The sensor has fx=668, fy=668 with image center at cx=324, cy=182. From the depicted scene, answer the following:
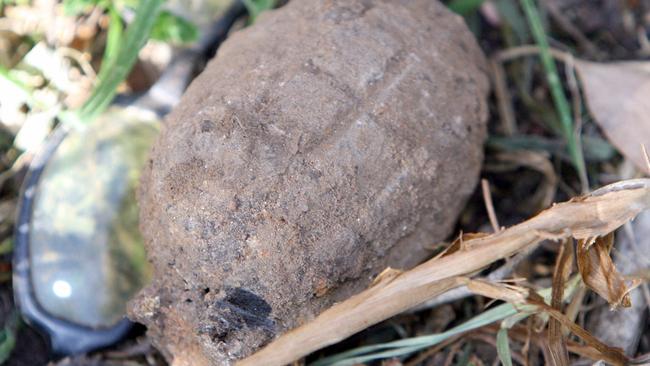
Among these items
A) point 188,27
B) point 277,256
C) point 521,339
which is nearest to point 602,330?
point 521,339

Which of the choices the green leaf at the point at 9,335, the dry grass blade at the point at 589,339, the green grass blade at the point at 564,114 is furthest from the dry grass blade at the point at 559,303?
the green leaf at the point at 9,335

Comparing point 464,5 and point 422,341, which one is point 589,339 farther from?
point 464,5

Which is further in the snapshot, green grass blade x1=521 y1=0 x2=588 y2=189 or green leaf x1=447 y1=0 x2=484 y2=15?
green leaf x1=447 y1=0 x2=484 y2=15

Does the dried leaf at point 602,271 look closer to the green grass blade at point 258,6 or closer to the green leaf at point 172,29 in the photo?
the green grass blade at point 258,6

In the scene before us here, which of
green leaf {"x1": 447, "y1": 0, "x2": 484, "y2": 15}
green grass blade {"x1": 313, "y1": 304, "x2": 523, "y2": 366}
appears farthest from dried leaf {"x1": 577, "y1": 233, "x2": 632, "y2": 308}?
green leaf {"x1": 447, "y1": 0, "x2": 484, "y2": 15}

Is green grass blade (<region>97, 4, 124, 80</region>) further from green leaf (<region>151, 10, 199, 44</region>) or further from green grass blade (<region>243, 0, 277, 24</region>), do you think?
green grass blade (<region>243, 0, 277, 24</region>)

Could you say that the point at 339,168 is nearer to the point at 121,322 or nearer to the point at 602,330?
the point at 121,322

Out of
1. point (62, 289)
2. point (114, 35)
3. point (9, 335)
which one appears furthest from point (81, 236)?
point (114, 35)
